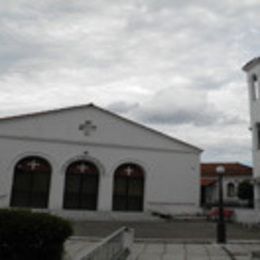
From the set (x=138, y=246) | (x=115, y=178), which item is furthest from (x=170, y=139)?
(x=138, y=246)

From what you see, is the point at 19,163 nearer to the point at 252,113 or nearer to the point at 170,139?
the point at 170,139

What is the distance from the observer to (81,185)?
28.6 meters

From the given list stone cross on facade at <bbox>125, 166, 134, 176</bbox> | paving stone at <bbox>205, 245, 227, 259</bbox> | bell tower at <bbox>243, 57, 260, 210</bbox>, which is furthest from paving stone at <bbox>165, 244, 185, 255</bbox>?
stone cross on facade at <bbox>125, 166, 134, 176</bbox>

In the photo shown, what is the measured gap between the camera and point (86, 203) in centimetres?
2838

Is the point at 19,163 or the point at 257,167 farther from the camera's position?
the point at 19,163

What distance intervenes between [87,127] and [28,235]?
20699 mm

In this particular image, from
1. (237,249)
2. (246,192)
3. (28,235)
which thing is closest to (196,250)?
(237,249)

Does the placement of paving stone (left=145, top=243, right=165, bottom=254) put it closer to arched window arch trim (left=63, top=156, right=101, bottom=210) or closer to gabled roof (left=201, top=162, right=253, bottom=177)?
arched window arch trim (left=63, top=156, right=101, bottom=210)

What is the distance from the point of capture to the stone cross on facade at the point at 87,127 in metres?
28.9

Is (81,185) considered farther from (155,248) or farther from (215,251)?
(215,251)

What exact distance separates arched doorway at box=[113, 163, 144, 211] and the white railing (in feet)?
56.0

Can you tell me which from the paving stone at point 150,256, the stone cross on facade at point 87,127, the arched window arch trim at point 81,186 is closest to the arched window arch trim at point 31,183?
the arched window arch trim at point 81,186

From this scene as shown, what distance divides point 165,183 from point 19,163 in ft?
35.6

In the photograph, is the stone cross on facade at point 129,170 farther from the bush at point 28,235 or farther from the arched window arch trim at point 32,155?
the bush at point 28,235
